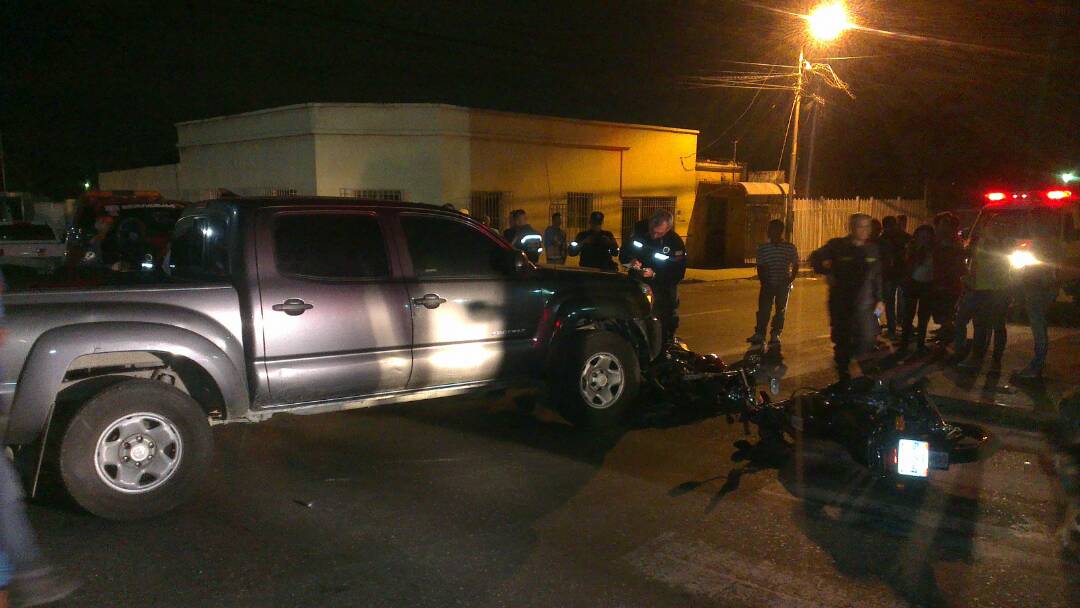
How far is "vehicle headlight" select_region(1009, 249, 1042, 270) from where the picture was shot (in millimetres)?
8500

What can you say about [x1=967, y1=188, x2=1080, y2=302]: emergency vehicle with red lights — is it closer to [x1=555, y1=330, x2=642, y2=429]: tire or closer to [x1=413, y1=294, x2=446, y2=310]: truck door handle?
[x1=555, y1=330, x2=642, y2=429]: tire

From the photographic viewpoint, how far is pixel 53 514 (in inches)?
193

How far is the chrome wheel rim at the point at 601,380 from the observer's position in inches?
267

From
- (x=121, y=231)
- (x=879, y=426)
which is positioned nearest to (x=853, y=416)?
(x=879, y=426)

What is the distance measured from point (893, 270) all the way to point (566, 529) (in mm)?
8145

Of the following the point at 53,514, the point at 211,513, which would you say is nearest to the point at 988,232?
the point at 211,513

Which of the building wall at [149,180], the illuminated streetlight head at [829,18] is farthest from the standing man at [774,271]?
the building wall at [149,180]

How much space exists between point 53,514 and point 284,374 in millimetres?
1514

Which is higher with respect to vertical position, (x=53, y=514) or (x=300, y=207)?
(x=300, y=207)

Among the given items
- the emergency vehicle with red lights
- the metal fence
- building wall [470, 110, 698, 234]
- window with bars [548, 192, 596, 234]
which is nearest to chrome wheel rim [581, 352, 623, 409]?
the emergency vehicle with red lights

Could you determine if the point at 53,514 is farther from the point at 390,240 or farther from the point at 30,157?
the point at 30,157

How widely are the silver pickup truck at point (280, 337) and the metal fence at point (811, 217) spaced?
20532mm

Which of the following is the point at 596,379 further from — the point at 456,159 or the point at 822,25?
the point at 456,159

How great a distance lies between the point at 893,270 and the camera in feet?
37.0
